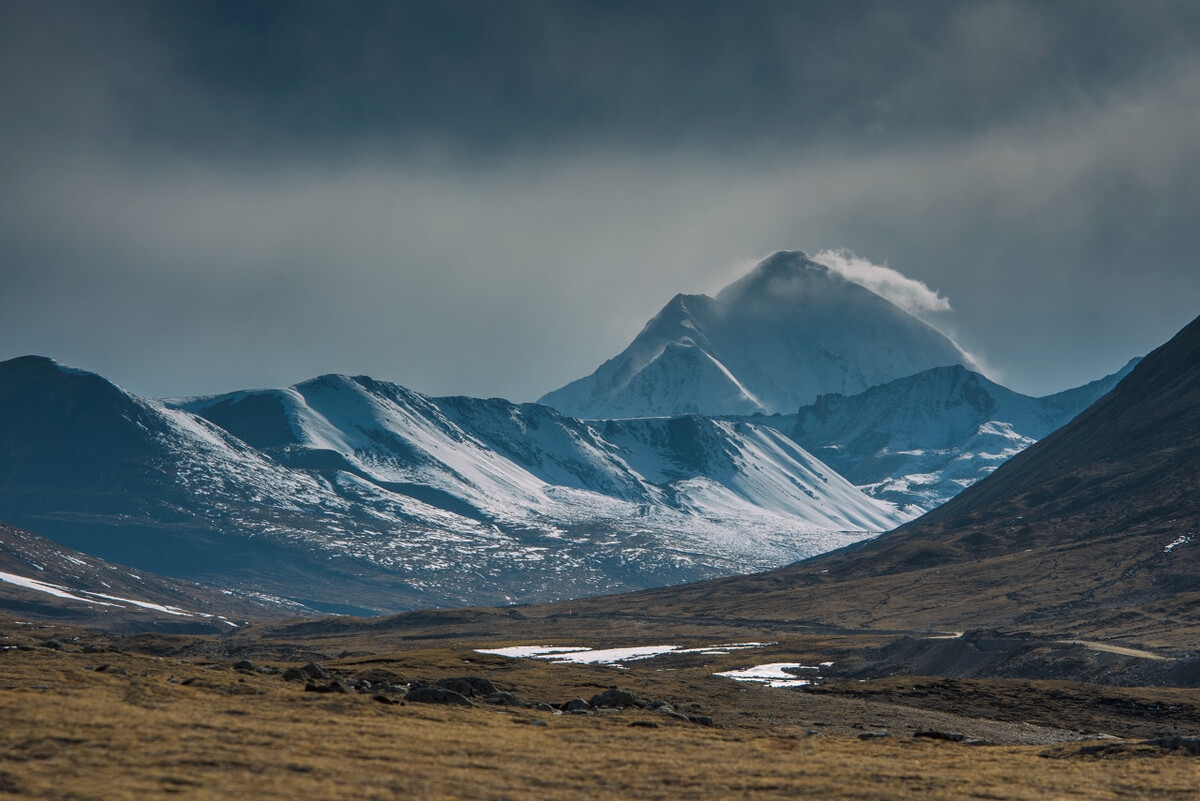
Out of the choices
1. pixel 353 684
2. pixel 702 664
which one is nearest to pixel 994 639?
pixel 702 664

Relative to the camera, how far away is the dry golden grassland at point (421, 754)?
32156 millimetres

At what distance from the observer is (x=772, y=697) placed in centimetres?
8500

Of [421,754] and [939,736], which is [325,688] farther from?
[939,736]

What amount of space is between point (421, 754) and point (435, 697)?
1908 centimetres

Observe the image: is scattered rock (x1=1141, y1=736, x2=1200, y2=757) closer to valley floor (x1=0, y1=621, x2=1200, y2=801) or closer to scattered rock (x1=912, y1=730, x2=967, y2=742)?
valley floor (x1=0, y1=621, x2=1200, y2=801)

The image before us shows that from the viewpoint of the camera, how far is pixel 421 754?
1502 inches

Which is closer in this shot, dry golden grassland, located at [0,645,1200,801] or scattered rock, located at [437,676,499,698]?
dry golden grassland, located at [0,645,1200,801]

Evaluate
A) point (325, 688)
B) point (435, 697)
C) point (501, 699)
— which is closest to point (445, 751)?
point (325, 688)

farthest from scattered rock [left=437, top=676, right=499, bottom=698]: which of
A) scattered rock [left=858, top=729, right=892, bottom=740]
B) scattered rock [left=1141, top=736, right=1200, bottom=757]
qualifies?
scattered rock [left=1141, top=736, right=1200, bottom=757]

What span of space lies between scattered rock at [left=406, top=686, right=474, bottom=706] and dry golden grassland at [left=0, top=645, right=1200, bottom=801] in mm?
1383

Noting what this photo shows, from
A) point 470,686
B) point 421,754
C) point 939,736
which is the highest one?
point 421,754

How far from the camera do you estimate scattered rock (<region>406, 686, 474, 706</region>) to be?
2229 inches

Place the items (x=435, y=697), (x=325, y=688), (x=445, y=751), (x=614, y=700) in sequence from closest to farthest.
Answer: (x=445, y=751), (x=325, y=688), (x=435, y=697), (x=614, y=700)

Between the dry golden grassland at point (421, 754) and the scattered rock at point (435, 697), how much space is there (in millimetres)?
1383
